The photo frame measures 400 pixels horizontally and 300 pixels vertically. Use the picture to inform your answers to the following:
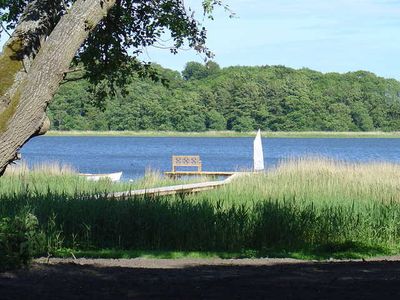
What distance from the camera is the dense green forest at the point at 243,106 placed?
286ft

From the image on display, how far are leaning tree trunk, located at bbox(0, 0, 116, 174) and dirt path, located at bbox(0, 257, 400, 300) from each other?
1.21m

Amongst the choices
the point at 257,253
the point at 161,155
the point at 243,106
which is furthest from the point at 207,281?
the point at 243,106

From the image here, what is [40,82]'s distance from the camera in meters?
7.28

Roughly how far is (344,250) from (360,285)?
4.62m

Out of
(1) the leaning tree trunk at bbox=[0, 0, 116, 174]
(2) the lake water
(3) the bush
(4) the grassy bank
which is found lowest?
(2) the lake water

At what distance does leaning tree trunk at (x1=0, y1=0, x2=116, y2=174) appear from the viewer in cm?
718

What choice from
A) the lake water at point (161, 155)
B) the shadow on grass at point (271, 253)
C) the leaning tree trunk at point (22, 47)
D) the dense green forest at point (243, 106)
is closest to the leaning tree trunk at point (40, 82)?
the leaning tree trunk at point (22, 47)

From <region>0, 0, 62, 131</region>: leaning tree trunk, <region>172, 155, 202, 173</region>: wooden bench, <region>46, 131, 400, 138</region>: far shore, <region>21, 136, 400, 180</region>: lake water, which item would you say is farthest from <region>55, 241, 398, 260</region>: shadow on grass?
<region>46, 131, 400, 138</region>: far shore

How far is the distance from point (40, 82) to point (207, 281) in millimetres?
2409

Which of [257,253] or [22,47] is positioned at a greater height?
[22,47]

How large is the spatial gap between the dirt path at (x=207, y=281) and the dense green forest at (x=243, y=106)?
70354 mm

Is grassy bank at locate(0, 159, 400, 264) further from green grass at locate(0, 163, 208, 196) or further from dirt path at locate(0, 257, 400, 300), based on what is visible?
green grass at locate(0, 163, 208, 196)

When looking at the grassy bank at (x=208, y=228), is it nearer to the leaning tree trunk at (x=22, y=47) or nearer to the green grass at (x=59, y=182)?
the leaning tree trunk at (x=22, y=47)

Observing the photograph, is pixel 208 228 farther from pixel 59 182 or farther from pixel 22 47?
pixel 59 182
